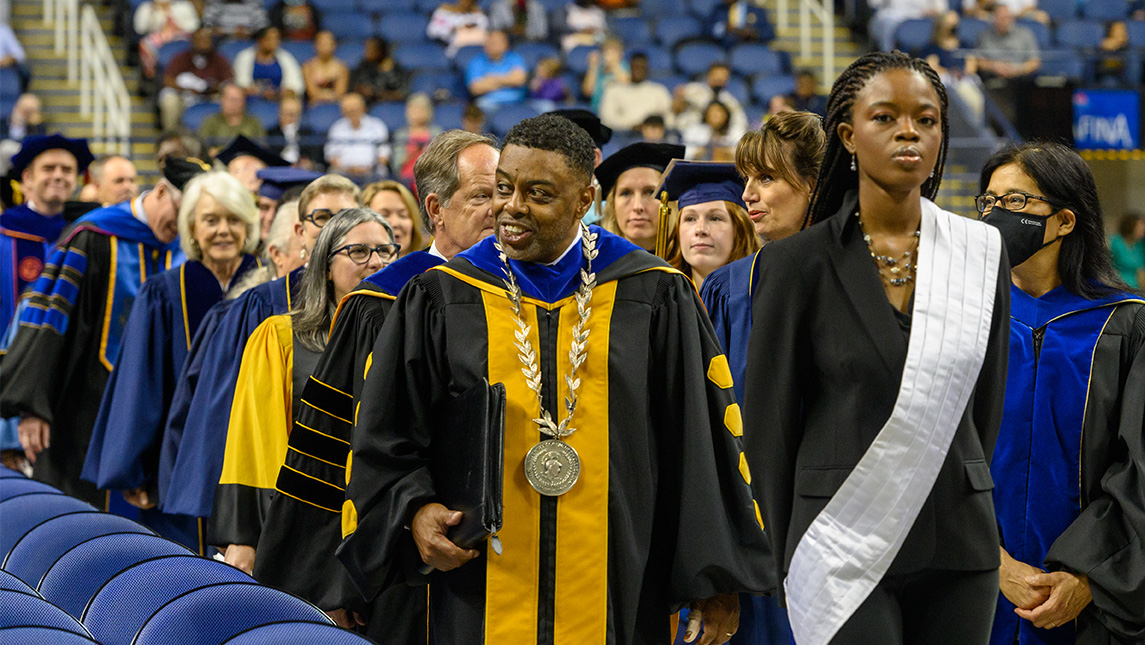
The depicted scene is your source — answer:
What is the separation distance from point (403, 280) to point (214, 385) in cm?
136

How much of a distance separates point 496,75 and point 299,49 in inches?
84.3

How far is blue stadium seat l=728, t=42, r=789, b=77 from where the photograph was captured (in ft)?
46.1

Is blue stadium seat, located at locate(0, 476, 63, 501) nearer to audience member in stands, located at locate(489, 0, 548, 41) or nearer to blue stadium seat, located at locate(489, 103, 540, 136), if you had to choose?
blue stadium seat, located at locate(489, 103, 540, 136)

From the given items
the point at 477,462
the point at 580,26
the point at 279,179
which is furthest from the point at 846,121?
the point at 580,26

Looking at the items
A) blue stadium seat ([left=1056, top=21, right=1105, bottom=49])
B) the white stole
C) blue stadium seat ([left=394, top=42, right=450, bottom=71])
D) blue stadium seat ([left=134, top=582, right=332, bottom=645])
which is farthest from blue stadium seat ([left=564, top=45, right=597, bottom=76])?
the white stole

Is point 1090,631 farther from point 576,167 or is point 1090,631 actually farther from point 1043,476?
point 576,167

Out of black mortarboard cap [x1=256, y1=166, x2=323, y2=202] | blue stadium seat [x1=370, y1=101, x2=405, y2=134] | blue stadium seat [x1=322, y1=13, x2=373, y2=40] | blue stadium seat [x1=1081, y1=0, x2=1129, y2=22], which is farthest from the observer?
blue stadium seat [x1=1081, y1=0, x2=1129, y2=22]

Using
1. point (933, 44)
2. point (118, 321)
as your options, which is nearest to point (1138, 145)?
point (933, 44)

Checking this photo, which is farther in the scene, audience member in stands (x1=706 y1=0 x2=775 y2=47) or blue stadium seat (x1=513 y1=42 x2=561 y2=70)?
audience member in stands (x1=706 y1=0 x2=775 y2=47)

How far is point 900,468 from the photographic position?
227cm

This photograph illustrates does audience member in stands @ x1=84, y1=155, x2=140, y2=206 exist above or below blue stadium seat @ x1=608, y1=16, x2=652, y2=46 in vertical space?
below

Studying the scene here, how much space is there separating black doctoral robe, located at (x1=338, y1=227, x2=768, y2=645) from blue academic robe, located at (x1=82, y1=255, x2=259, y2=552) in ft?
8.38

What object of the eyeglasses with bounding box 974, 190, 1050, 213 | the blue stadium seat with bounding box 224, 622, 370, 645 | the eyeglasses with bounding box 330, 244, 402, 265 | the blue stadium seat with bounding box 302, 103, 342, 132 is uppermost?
the blue stadium seat with bounding box 302, 103, 342, 132

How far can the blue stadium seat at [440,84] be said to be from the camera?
12875mm
